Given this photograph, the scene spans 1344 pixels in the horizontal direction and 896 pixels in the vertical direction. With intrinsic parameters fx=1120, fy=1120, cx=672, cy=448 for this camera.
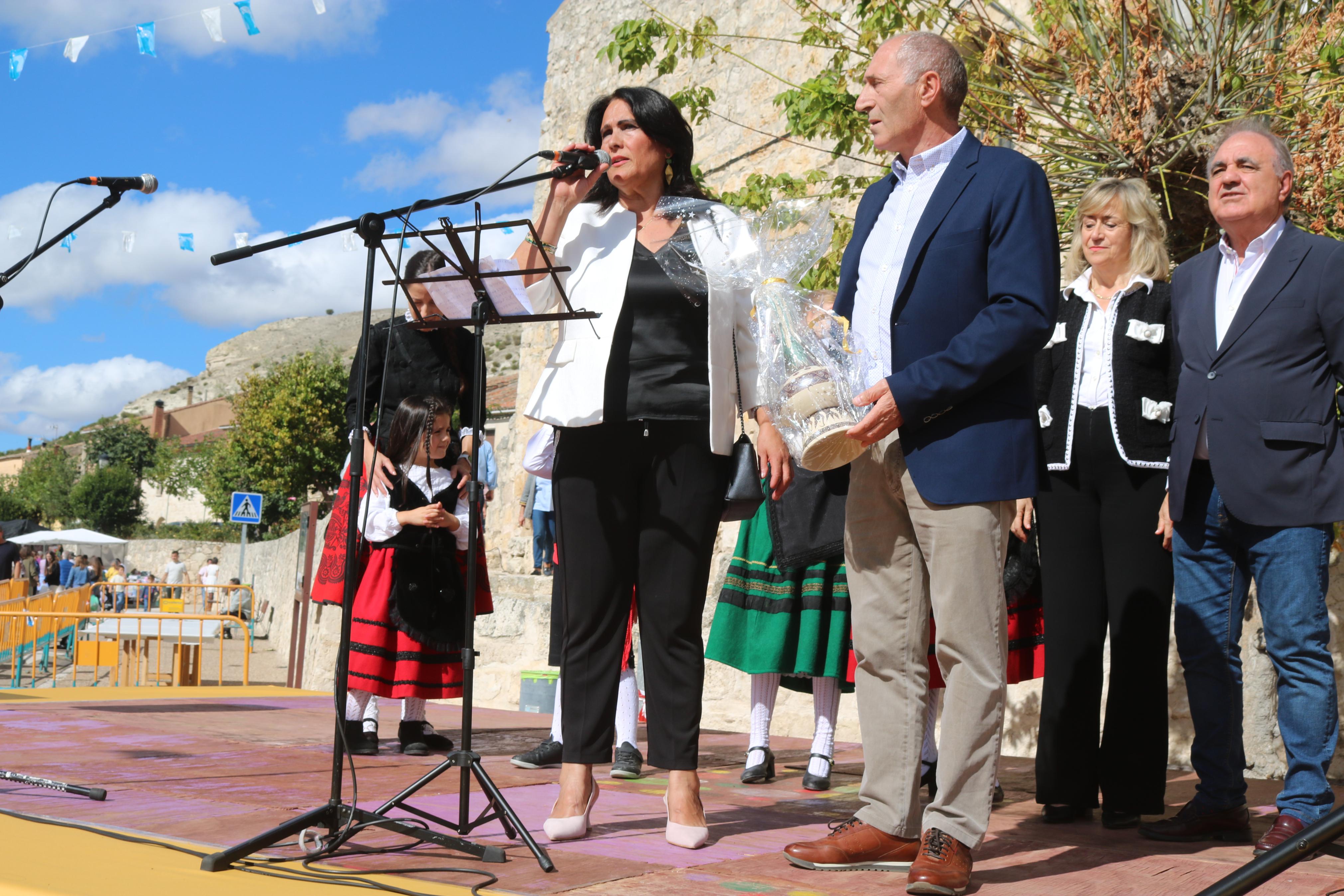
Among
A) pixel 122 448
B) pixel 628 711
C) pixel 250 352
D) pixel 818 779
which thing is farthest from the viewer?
pixel 250 352

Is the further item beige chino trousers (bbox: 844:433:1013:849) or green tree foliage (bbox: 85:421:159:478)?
green tree foliage (bbox: 85:421:159:478)

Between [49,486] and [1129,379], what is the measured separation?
71521mm

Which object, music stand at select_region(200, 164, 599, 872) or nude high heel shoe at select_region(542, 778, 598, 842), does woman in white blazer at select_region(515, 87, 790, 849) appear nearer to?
nude high heel shoe at select_region(542, 778, 598, 842)

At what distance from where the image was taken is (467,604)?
275cm

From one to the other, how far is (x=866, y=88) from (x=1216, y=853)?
7.05 ft

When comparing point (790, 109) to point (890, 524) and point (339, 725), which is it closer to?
point (890, 524)

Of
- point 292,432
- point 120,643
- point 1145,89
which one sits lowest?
point 120,643

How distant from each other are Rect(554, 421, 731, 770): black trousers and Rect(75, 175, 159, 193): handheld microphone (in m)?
2.19

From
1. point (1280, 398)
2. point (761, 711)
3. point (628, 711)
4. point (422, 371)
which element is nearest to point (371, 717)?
point (628, 711)

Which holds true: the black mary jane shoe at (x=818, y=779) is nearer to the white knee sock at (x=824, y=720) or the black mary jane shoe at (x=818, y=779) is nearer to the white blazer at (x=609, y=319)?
the white knee sock at (x=824, y=720)

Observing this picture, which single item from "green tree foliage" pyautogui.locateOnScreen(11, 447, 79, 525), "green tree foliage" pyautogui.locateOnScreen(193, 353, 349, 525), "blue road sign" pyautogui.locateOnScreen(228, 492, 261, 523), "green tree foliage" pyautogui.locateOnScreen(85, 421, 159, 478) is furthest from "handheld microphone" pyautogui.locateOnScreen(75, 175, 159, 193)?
"green tree foliage" pyautogui.locateOnScreen(85, 421, 159, 478)

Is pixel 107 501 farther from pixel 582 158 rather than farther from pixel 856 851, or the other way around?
pixel 856 851

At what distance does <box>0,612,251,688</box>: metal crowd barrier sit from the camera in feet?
29.6

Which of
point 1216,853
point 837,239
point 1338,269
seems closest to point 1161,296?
point 1338,269
